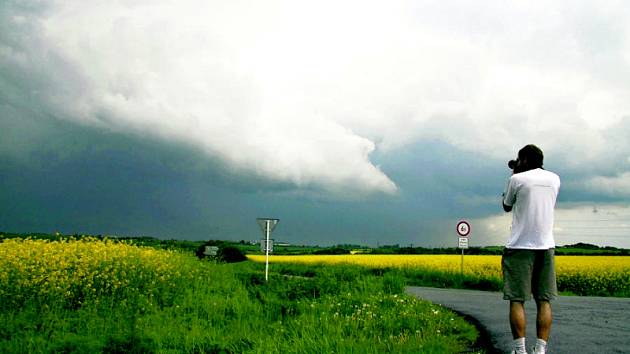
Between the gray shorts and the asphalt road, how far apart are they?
1448 mm

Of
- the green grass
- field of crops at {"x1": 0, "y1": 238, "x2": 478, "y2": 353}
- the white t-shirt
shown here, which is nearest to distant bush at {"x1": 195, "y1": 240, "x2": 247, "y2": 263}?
field of crops at {"x1": 0, "y1": 238, "x2": 478, "y2": 353}

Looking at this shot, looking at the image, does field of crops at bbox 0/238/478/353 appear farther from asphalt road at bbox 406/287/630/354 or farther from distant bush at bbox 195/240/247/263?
distant bush at bbox 195/240/247/263

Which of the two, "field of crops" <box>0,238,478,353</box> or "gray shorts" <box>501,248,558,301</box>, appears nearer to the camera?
"gray shorts" <box>501,248,558,301</box>

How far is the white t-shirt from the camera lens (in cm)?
565

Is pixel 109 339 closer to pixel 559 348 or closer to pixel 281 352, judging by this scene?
pixel 281 352

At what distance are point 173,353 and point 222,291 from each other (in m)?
6.25

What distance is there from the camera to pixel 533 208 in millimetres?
5637

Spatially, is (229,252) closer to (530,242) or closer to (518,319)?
(518,319)

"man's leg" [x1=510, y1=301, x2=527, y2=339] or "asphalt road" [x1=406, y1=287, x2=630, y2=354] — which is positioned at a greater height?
"man's leg" [x1=510, y1=301, x2=527, y2=339]

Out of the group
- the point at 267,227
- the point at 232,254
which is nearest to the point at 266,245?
the point at 267,227

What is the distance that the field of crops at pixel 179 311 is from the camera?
8.16 meters

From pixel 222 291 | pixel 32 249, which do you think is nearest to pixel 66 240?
pixel 32 249

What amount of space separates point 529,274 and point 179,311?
27.9 ft

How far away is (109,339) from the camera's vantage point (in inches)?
372
